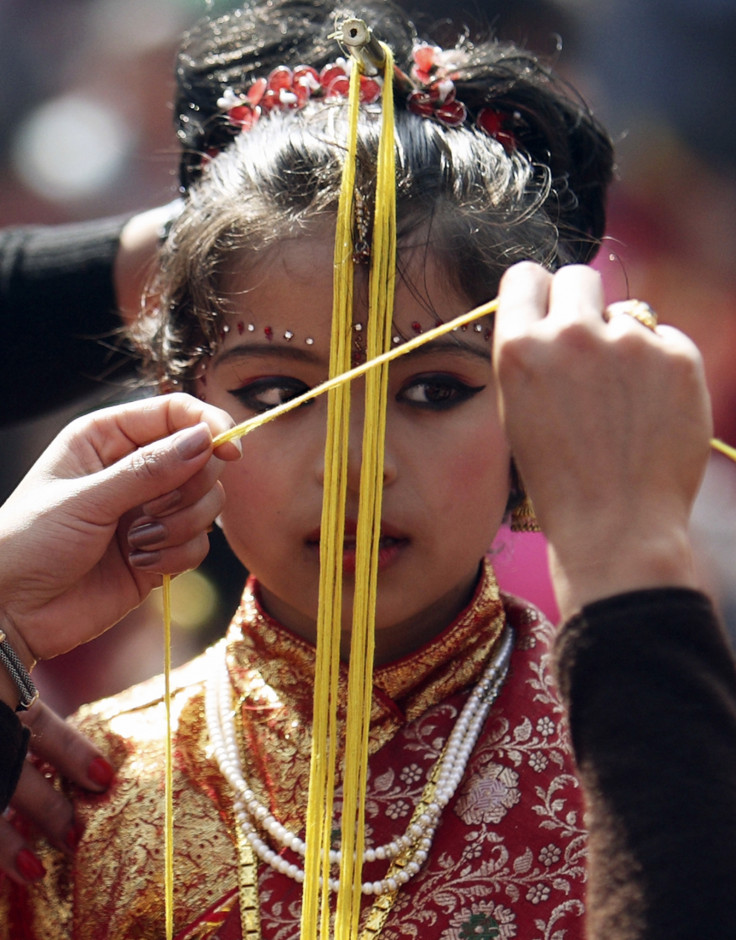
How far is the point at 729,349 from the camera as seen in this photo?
3.51m

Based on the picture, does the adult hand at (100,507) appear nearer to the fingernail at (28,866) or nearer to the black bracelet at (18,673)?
the black bracelet at (18,673)

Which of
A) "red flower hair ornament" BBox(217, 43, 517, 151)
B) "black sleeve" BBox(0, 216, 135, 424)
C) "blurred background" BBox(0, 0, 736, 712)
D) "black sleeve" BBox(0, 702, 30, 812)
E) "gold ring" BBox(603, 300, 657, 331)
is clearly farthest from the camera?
"blurred background" BBox(0, 0, 736, 712)

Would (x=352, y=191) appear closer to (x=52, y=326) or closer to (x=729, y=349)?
(x=52, y=326)

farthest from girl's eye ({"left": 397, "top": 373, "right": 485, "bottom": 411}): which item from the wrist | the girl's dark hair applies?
the wrist

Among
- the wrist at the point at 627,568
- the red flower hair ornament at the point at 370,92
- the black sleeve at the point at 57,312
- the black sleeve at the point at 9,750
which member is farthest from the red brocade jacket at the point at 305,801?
the black sleeve at the point at 57,312

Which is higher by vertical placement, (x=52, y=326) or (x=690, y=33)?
(x=690, y=33)

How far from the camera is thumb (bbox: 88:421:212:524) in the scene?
114 cm

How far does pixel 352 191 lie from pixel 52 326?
1.01 meters

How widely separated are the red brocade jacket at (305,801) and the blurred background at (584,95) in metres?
1.61

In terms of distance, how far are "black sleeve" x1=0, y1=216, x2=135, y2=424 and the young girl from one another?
53cm

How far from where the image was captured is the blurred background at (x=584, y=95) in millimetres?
3211

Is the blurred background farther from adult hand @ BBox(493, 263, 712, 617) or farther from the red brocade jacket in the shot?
adult hand @ BBox(493, 263, 712, 617)

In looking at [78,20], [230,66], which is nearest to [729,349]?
[230,66]

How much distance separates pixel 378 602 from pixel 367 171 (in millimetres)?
519
